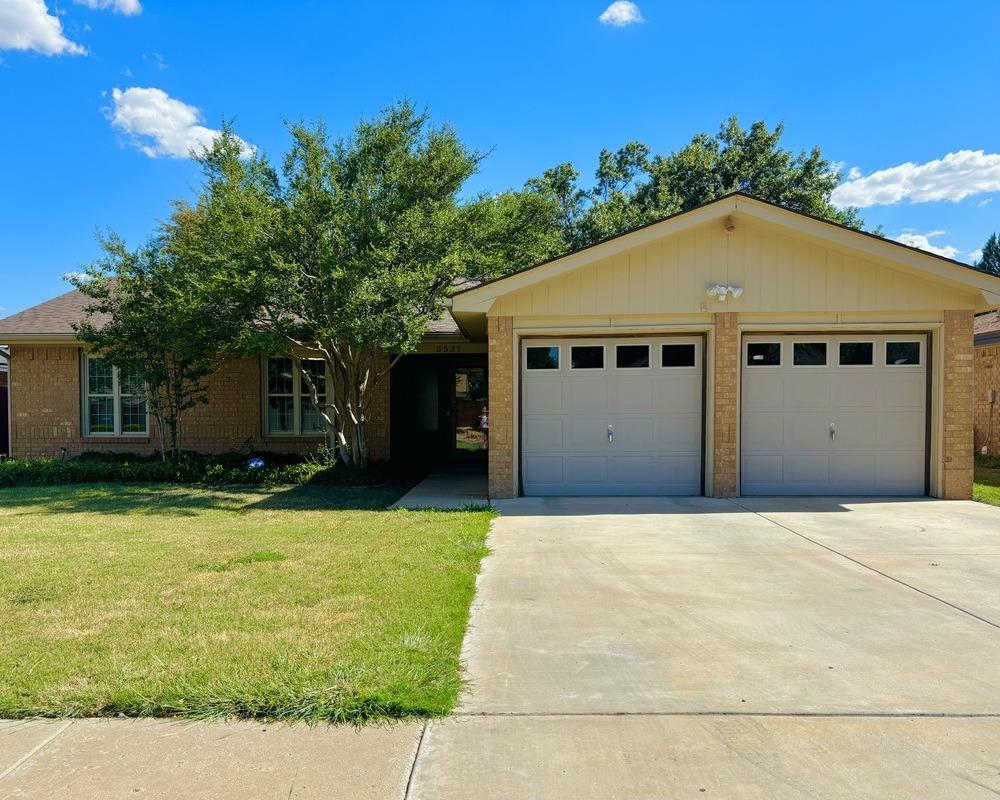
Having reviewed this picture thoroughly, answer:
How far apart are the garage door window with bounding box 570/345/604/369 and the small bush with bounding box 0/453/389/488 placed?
420cm

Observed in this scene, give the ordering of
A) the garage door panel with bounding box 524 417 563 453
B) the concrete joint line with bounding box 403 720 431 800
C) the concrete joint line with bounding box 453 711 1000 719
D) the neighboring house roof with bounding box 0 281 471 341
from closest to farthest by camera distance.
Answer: the concrete joint line with bounding box 403 720 431 800 < the concrete joint line with bounding box 453 711 1000 719 < the garage door panel with bounding box 524 417 563 453 < the neighboring house roof with bounding box 0 281 471 341

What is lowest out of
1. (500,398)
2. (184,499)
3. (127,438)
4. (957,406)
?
(184,499)

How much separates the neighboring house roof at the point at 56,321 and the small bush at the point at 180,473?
2.79 m

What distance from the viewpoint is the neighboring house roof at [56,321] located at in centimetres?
1352

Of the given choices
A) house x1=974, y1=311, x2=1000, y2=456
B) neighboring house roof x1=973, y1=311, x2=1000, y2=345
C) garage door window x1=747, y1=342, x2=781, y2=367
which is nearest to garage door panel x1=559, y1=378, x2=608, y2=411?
garage door window x1=747, y1=342, x2=781, y2=367

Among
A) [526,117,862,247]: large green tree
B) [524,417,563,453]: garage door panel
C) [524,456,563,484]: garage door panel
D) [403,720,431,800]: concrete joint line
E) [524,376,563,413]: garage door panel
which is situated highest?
[526,117,862,247]: large green tree

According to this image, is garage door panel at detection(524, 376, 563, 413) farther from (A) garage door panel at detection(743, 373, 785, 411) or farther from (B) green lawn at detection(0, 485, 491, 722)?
(A) garage door panel at detection(743, 373, 785, 411)

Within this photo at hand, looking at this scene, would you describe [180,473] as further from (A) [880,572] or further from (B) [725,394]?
(A) [880,572]

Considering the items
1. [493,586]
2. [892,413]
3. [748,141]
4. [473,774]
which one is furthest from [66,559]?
[748,141]

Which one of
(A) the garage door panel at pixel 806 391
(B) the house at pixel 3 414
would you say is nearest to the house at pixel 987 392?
(A) the garage door panel at pixel 806 391

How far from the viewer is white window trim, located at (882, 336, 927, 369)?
10039 mm

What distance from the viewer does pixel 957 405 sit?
31.9ft

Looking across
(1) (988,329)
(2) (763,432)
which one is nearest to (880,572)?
(2) (763,432)

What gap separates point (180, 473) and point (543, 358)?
23.9 ft
